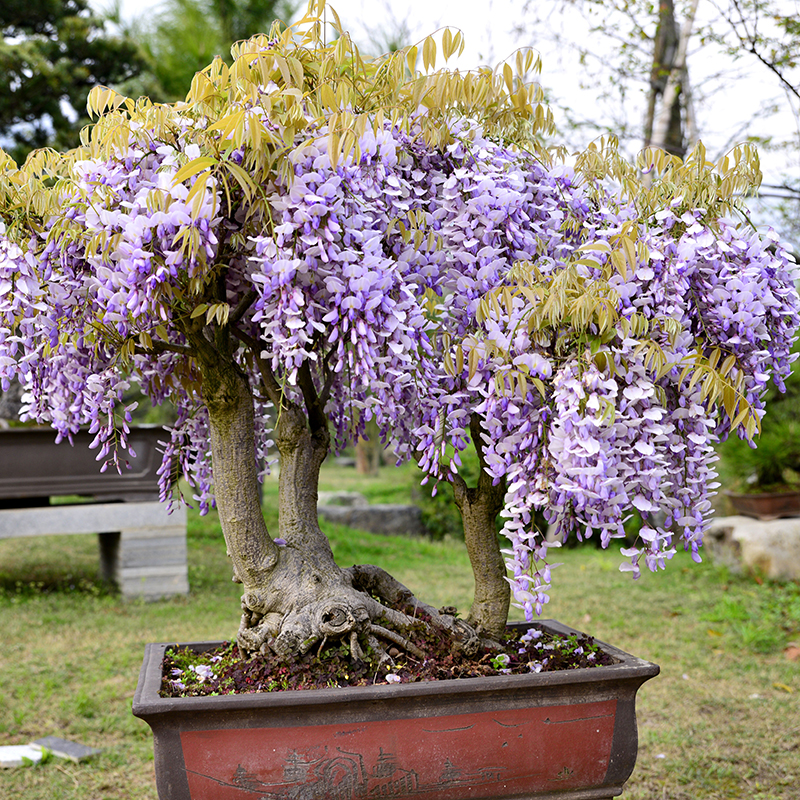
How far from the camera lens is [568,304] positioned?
152 cm

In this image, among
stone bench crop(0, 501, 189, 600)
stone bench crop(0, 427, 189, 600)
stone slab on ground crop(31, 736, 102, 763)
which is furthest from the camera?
stone bench crop(0, 501, 189, 600)

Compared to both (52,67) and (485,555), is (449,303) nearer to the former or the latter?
(485,555)

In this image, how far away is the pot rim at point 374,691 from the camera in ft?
4.87

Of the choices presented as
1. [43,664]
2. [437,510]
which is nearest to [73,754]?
[43,664]

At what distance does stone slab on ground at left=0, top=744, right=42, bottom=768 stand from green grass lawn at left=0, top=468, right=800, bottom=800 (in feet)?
0.11

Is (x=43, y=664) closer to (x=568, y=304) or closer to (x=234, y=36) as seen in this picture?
(x=568, y=304)

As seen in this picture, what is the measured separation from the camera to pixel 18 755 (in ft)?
8.87

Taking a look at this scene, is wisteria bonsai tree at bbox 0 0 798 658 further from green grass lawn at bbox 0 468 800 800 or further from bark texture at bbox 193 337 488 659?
green grass lawn at bbox 0 468 800 800

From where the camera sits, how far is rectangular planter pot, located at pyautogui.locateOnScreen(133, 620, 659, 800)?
1.51 meters

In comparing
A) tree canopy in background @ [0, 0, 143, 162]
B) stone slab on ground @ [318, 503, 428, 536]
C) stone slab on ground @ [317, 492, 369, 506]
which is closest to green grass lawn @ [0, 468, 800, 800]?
stone slab on ground @ [318, 503, 428, 536]

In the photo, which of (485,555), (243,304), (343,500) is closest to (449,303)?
(243,304)

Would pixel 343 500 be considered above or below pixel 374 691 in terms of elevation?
below

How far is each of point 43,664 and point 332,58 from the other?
10.9ft

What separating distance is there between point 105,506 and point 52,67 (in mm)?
4754
